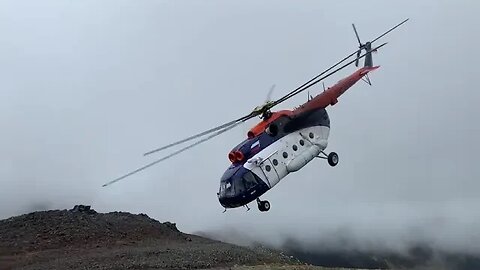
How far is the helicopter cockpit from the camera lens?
28.2 meters

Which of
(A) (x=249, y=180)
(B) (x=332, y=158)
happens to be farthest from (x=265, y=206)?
(B) (x=332, y=158)

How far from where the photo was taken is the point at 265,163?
28.7m

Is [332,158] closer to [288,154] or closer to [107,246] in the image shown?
[288,154]

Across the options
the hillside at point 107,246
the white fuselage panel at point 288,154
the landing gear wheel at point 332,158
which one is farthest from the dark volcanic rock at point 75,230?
the landing gear wheel at point 332,158

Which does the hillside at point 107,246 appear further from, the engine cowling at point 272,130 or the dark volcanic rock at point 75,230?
the engine cowling at point 272,130

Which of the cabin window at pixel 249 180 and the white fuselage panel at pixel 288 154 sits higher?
the white fuselage panel at pixel 288 154

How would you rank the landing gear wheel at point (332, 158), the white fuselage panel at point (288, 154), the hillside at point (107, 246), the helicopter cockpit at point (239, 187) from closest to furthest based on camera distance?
the helicopter cockpit at point (239, 187) → the white fuselage panel at point (288, 154) → the landing gear wheel at point (332, 158) → the hillside at point (107, 246)

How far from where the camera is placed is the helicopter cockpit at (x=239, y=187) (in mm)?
28203

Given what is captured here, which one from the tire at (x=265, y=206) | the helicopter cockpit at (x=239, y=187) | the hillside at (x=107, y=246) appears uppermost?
the hillside at (x=107, y=246)

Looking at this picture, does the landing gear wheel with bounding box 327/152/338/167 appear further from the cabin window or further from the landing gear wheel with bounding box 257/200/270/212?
the cabin window

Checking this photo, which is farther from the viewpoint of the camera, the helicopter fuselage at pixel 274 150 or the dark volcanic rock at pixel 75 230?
the dark volcanic rock at pixel 75 230

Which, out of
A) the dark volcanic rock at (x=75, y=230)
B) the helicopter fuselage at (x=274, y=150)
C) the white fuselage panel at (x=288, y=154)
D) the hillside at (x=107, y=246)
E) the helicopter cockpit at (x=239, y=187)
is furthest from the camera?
the dark volcanic rock at (x=75, y=230)

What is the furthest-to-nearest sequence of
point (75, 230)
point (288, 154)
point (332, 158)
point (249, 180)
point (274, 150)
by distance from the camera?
point (75, 230) < point (332, 158) < point (288, 154) < point (274, 150) < point (249, 180)

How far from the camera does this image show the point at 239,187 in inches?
1110
